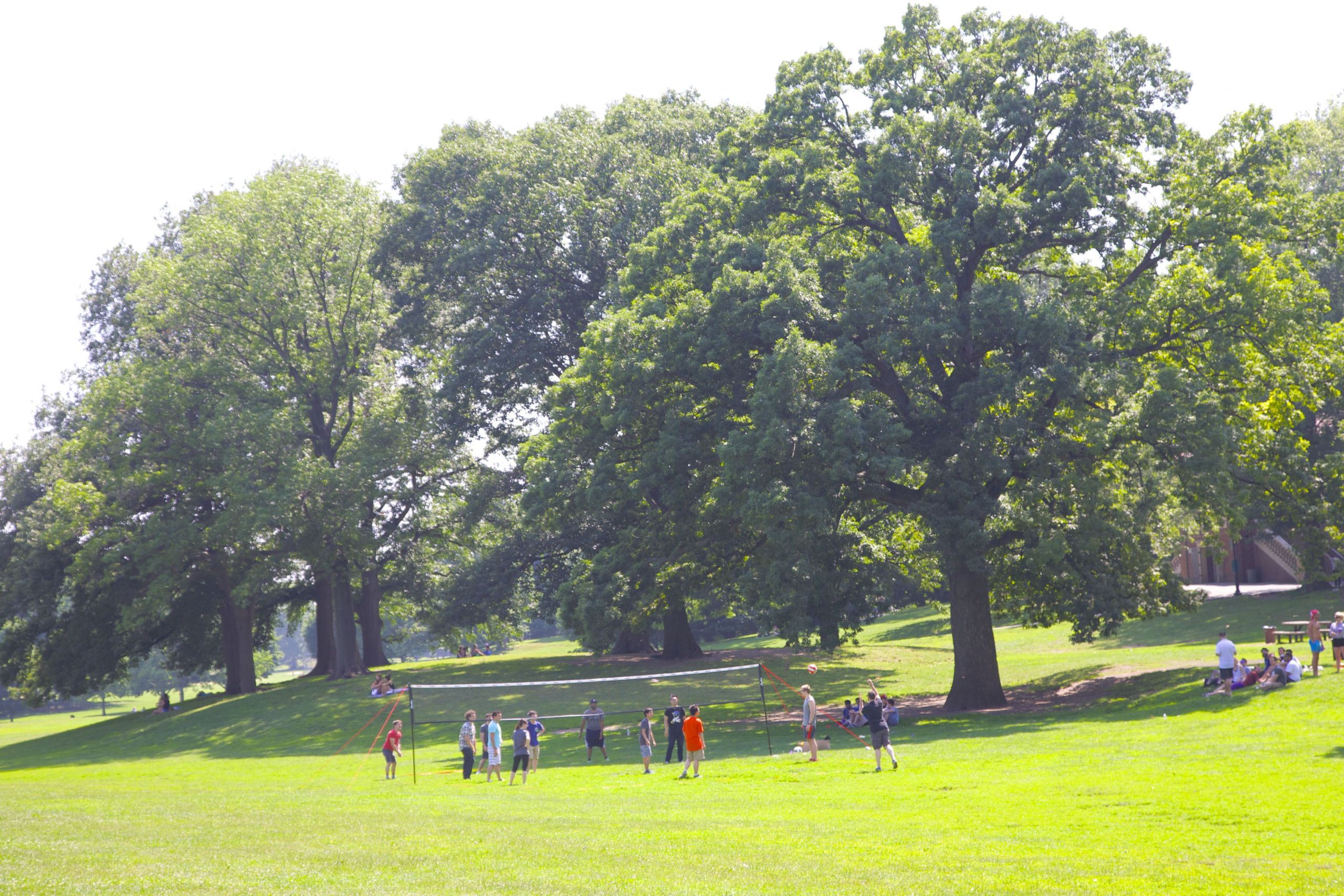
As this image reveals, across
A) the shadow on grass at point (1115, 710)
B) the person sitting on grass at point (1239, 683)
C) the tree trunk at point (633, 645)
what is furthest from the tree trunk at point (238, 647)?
the person sitting on grass at point (1239, 683)

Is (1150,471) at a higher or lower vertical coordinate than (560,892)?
higher

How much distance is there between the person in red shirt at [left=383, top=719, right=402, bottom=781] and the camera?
85.2 ft

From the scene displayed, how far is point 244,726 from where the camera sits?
137 ft

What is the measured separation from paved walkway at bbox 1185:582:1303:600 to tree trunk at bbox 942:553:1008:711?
26.6 metres

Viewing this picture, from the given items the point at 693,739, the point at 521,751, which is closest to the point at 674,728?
the point at 693,739

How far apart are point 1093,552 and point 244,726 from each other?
104 ft

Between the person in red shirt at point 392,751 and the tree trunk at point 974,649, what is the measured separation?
50.7ft

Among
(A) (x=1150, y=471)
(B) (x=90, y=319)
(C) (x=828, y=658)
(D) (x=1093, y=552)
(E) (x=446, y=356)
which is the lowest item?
(C) (x=828, y=658)

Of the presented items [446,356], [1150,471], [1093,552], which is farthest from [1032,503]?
[446,356]

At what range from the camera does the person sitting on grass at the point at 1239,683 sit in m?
26.1

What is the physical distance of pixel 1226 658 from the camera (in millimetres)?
25922

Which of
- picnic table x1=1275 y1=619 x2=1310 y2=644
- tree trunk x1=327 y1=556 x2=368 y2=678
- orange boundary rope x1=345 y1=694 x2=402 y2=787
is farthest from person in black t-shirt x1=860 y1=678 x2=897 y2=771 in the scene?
tree trunk x1=327 y1=556 x2=368 y2=678

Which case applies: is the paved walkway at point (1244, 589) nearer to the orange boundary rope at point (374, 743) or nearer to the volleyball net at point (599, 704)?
the volleyball net at point (599, 704)

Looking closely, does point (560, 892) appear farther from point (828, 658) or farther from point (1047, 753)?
point (828, 658)
